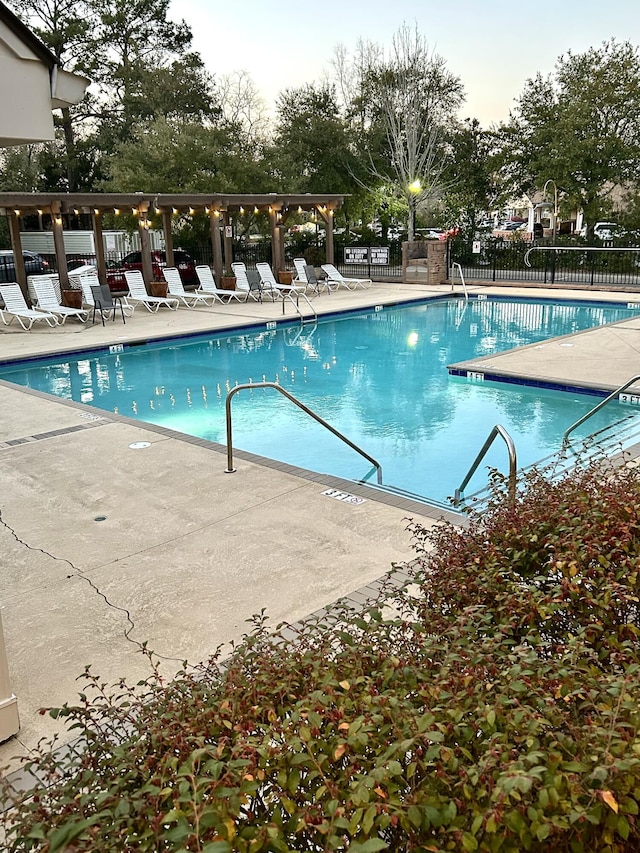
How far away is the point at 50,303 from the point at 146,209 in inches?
157

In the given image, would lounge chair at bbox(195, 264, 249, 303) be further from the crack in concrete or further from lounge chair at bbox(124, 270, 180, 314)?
the crack in concrete

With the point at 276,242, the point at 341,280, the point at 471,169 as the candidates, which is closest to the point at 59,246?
the point at 276,242

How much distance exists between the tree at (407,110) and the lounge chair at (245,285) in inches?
414

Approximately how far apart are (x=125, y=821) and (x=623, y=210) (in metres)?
31.4

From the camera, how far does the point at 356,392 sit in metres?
11.4

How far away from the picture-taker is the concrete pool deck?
4.00m

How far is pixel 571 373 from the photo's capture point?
10469 mm

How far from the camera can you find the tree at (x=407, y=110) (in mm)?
30547

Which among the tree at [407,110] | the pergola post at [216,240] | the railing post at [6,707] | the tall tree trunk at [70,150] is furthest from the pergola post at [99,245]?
A: the tall tree trunk at [70,150]

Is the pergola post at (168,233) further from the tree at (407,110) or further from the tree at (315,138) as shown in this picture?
the tree at (407,110)

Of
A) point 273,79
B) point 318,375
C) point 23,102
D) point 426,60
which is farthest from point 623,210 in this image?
point 23,102

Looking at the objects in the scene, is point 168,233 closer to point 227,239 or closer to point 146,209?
point 227,239

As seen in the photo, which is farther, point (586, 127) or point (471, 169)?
point (471, 169)

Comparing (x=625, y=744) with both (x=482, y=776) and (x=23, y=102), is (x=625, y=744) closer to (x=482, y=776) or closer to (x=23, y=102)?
(x=482, y=776)
